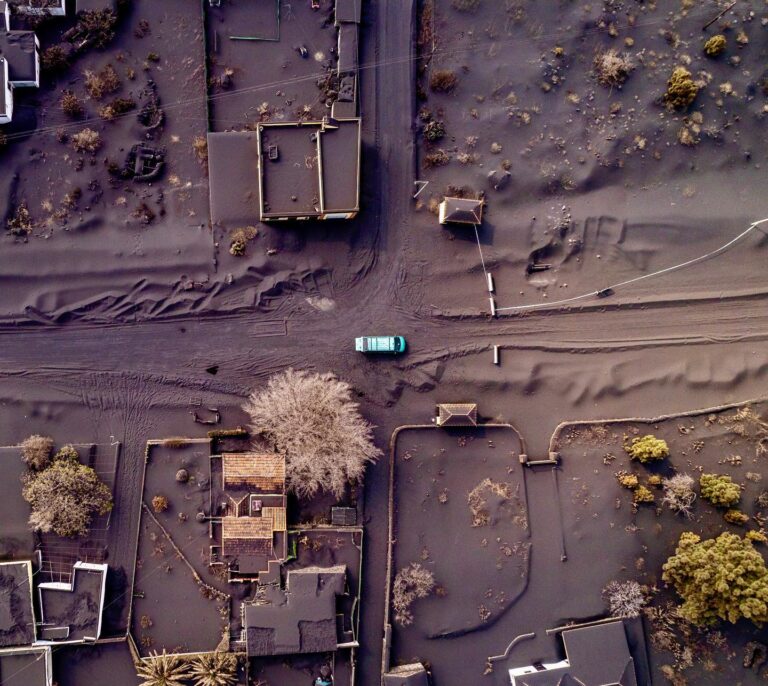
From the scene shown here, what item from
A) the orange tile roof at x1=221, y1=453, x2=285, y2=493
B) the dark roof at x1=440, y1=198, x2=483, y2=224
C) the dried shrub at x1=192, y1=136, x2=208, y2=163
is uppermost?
the dried shrub at x1=192, y1=136, x2=208, y2=163

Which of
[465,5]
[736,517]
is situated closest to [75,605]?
[736,517]

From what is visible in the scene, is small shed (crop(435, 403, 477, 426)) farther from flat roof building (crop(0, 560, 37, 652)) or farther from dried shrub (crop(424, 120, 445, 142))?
flat roof building (crop(0, 560, 37, 652))

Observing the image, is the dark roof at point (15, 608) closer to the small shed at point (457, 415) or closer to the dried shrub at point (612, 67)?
the small shed at point (457, 415)

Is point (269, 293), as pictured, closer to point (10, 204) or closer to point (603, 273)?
point (10, 204)

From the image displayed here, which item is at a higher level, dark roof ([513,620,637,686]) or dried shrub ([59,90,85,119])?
dried shrub ([59,90,85,119])

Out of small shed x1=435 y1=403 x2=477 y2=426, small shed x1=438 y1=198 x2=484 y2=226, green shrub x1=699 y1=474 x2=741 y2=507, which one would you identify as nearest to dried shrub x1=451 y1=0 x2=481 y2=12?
small shed x1=438 y1=198 x2=484 y2=226

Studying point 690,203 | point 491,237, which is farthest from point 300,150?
point 690,203
